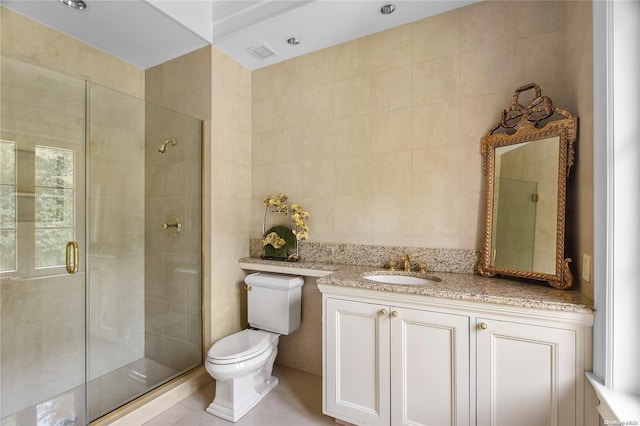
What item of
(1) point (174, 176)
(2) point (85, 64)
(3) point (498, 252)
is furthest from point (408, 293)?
(2) point (85, 64)

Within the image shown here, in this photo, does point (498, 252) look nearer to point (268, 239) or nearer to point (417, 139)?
point (417, 139)

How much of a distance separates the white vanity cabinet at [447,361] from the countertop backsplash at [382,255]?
510 millimetres

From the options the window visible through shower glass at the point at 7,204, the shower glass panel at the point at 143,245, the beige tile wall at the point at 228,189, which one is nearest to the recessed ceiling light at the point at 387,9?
the beige tile wall at the point at 228,189

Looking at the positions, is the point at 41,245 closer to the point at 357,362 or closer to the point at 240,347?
the point at 240,347

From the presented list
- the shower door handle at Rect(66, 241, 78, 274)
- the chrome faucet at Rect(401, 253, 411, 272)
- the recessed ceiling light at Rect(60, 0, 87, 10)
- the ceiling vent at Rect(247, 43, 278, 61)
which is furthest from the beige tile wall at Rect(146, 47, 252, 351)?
the chrome faucet at Rect(401, 253, 411, 272)

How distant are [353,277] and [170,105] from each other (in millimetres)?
2139

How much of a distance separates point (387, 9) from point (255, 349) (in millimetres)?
2377

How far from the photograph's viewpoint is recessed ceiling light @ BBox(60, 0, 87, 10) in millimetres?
1843

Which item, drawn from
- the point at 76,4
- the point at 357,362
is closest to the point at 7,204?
the point at 76,4

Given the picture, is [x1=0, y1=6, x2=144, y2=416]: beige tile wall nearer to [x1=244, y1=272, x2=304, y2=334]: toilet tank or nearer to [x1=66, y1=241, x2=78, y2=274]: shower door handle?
[x1=66, y1=241, x2=78, y2=274]: shower door handle

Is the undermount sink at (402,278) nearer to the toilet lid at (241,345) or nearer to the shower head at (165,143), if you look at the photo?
the toilet lid at (241,345)

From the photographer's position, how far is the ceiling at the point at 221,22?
6.19 feet

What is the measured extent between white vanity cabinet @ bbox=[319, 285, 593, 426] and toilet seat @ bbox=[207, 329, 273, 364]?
0.49 meters

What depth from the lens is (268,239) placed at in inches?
93.9
